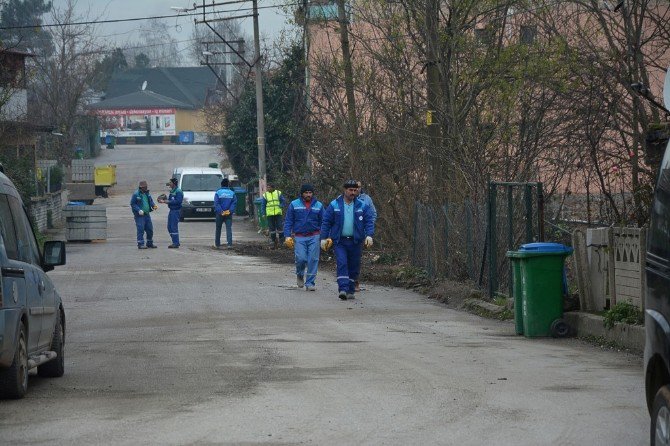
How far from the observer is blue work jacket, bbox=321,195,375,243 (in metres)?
19.2

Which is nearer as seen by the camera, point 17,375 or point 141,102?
point 17,375

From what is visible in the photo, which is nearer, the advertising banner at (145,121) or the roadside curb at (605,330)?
the roadside curb at (605,330)

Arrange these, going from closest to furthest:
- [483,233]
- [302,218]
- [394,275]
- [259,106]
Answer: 1. [483,233]
2. [302,218]
3. [394,275]
4. [259,106]

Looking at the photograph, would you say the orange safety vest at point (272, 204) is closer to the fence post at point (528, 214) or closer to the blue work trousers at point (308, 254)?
the blue work trousers at point (308, 254)

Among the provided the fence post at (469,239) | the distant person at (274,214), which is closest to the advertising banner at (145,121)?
the distant person at (274,214)

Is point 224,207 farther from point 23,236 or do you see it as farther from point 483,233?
point 23,236

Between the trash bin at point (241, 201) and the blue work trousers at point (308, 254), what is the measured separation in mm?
29944

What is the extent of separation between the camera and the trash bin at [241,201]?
165 ft

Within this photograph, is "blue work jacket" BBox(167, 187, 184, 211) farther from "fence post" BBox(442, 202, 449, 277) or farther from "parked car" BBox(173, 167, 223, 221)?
"parked car" BBox(173, 167, 223, 221)

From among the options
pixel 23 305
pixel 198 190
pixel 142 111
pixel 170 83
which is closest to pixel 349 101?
pixel 23 305

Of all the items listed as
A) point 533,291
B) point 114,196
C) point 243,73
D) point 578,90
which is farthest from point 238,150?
point 533,291

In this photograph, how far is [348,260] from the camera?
19.3 metres

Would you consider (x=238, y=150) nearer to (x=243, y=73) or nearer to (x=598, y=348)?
(x=243, y=73)

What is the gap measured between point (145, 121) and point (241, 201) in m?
83.2
